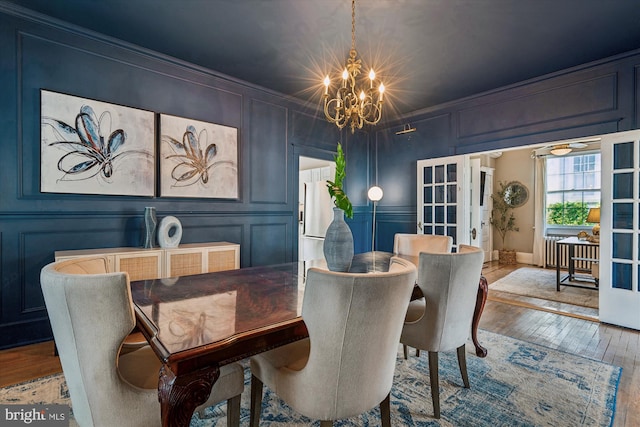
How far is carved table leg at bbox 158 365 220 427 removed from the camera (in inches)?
38.0

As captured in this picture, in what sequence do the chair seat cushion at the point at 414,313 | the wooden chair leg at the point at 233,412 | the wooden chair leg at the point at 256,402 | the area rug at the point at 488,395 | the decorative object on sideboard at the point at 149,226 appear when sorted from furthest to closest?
1. the decorative object on sideboard at the point at 149,226
2. the chair seat cushion at the point at 414,313
3. the area rug at the point at 488,395
4. the wooden chair leg at the point at 256,402
5. the wooden chair leg at the point at 233,412

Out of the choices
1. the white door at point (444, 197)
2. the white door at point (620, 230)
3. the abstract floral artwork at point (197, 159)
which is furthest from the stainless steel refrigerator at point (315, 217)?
the white door at point (620, 230)

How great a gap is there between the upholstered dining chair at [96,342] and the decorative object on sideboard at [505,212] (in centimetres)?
728

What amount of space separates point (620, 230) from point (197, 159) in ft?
14.6

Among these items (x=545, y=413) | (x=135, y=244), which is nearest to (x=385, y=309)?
(x=545, y=413)

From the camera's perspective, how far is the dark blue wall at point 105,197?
2.50 metres

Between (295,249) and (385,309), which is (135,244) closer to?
(295,249)

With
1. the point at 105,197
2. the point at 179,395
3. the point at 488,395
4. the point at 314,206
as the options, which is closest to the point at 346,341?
the point at 179,395

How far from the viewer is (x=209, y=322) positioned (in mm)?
1205

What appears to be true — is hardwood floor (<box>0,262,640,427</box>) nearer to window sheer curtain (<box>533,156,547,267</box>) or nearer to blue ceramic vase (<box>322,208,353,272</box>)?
blue ceramic vase (<box>322,208,353,272</box>)

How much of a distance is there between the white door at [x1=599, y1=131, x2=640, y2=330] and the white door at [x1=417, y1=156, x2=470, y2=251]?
1.45 metres

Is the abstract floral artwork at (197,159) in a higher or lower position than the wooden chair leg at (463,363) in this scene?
higher

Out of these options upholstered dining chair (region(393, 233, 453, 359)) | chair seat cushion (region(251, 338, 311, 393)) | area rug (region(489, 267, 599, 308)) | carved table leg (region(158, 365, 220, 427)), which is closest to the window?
area rug (region(489, 267, 599, 308))

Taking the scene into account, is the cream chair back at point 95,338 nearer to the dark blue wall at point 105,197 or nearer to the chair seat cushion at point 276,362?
the chair seat cushion at point 276,362
